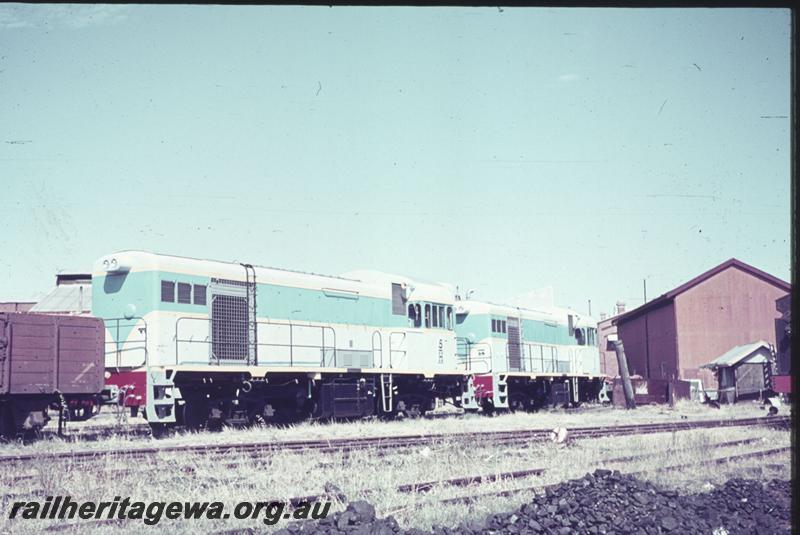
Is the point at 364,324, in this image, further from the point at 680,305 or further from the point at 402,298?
the point at 680,305

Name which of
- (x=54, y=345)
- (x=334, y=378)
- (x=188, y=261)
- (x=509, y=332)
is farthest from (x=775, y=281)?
(x=54, y=345)

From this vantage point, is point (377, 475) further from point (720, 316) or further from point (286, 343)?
point (720, 316)

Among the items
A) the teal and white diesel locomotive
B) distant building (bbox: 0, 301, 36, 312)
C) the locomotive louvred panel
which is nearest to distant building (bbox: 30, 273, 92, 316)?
distant building (bbox: 0, 301, 36, 312)

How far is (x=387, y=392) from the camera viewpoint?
20.2 metres

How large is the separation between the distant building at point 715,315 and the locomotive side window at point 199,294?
2943cm

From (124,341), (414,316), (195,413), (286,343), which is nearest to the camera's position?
(124,341)

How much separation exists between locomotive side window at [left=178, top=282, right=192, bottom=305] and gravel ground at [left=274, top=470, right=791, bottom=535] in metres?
9.91

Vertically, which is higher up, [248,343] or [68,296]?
[68,296]

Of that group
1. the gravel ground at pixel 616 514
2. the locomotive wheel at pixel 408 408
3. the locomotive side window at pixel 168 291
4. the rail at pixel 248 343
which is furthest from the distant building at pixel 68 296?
the gravel ground at pixel 616 514

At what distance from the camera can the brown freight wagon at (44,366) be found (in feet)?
45.1

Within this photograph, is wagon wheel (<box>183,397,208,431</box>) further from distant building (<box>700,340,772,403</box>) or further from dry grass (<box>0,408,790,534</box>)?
distant building (<box>700,340,772,403</box>)

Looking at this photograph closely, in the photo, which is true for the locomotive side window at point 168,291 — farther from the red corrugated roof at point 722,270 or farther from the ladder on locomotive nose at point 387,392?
the red corrugated roof at point 722,270

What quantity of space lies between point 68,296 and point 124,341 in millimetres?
31176

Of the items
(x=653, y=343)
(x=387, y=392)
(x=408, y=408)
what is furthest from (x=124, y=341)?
(x=653, y=343)
